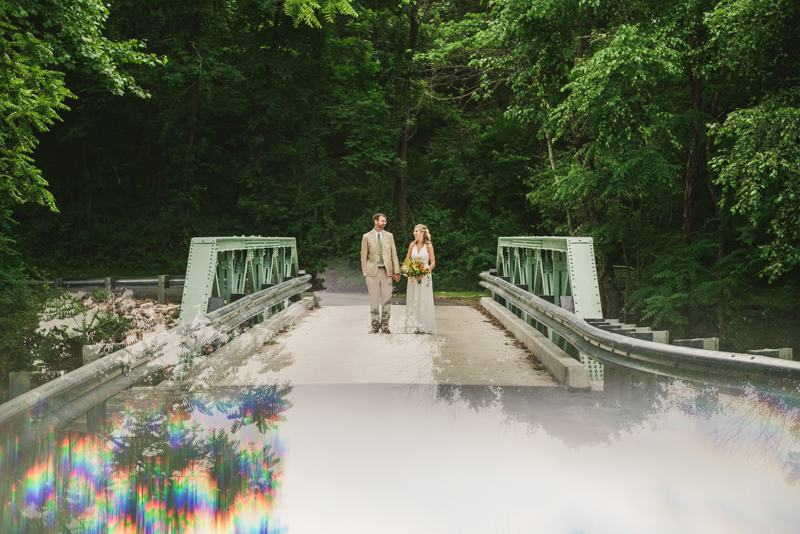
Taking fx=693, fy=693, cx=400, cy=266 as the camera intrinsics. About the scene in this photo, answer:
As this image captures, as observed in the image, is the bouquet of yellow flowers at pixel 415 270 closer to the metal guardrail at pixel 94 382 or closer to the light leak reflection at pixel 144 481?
the metal guardrail at pixel 94 382

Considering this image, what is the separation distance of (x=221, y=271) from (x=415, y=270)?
304 centimetres

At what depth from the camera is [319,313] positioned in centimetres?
1516

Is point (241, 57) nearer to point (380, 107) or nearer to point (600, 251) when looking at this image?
point (380, 107)

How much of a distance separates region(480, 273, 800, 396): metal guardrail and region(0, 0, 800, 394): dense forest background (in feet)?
18.4

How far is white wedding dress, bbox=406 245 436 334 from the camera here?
11109 mm

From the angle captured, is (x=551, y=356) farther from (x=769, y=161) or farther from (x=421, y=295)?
(x=769, y=161)

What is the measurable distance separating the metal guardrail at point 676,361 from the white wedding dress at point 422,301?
10.6ft

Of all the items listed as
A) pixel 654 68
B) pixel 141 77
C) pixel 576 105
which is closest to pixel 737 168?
pixel 654 68

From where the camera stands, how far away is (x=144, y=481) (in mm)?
3498

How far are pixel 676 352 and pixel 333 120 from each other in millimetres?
23179

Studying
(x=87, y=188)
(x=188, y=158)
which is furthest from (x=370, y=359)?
(x=87, y=188)

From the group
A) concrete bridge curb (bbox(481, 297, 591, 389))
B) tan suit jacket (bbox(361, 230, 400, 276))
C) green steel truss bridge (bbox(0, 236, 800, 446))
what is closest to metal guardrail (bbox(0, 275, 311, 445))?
green steel truss bridge (bbox(0, 236, 800, 446))

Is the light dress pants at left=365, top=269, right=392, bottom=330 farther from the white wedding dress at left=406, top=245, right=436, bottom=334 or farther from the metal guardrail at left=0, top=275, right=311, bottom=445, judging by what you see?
the metal guardrail at left=0, top=275, right=311, bottom=445

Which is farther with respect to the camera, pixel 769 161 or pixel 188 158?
pixel 188 158
